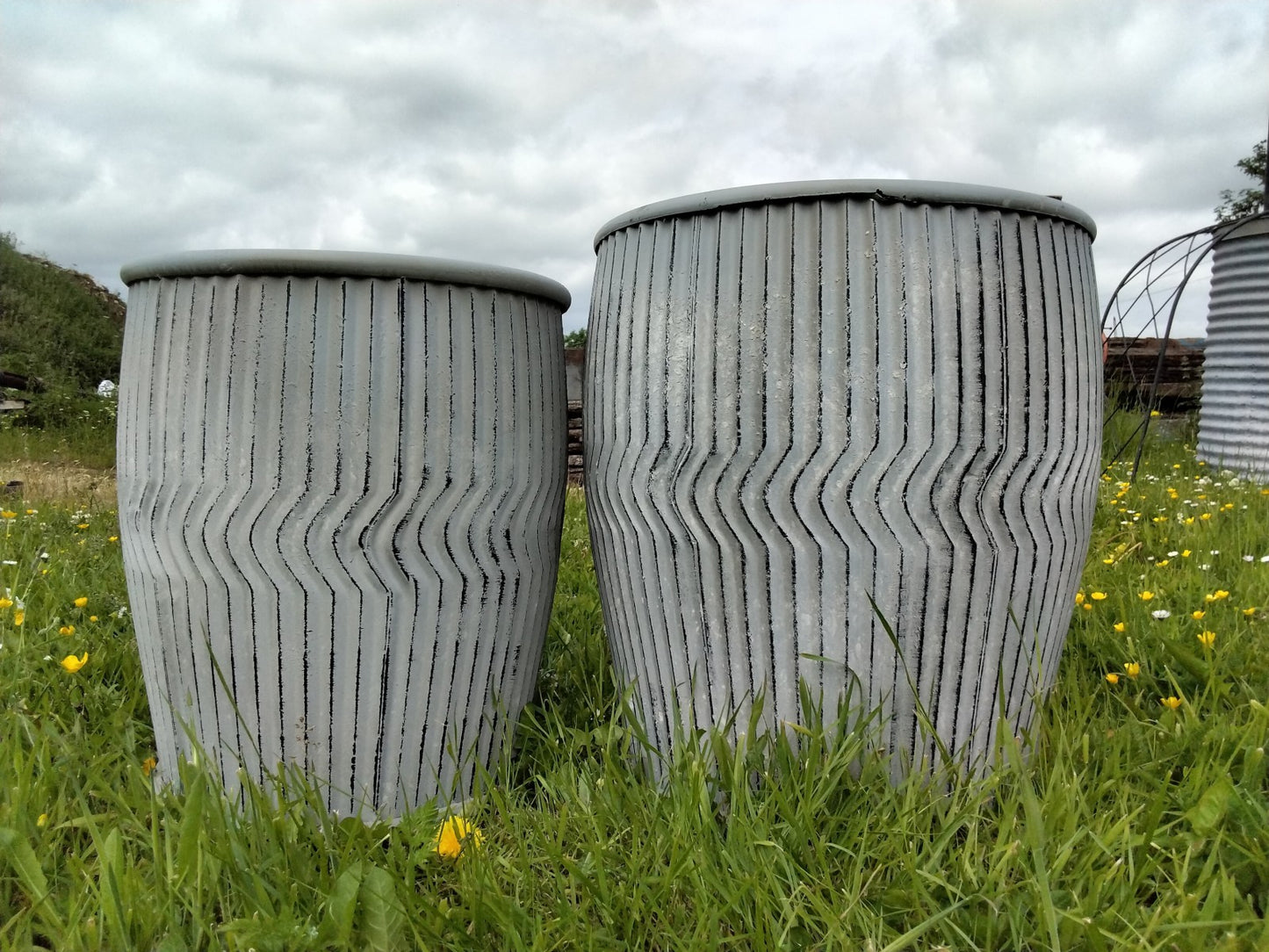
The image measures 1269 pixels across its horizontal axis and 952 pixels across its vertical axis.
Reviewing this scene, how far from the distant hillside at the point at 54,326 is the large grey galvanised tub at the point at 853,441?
26.7 feet

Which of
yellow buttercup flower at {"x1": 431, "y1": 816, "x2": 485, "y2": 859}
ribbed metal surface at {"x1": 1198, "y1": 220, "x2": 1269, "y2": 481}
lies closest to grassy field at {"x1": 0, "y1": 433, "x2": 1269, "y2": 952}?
yellow buttercup flower at {"x1": 431, "y1": 816, "x2": 485, "y2": 859}

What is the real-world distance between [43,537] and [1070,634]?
3.20m

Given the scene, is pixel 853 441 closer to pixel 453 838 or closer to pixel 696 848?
pixel 696 848

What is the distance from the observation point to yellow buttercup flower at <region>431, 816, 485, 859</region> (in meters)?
1.36

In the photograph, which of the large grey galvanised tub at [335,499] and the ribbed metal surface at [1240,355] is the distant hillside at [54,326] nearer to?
the large grey galvanised tub at [335,499]

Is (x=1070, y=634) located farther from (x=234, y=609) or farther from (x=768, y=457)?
(x=234, y=609)

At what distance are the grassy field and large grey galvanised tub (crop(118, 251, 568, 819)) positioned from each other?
0.12 metres

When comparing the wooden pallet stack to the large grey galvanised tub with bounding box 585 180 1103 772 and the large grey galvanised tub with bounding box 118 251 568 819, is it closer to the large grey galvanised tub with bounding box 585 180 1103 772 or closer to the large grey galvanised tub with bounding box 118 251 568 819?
the large grey galvanised tub with bounding box 585 180 1103 772

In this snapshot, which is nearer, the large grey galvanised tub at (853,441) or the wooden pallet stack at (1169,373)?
the large grey galvanised tub at (853,441)

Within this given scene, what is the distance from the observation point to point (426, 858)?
4.65ft

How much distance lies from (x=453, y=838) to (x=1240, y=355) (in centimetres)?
470

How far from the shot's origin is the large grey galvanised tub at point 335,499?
4.70 feet

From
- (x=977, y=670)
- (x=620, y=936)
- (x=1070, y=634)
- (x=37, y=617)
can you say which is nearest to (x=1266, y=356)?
(x=1070, y=634)

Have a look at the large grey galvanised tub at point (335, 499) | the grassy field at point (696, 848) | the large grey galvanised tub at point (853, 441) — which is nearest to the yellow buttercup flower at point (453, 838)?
the grassy field at point (696, 848)
